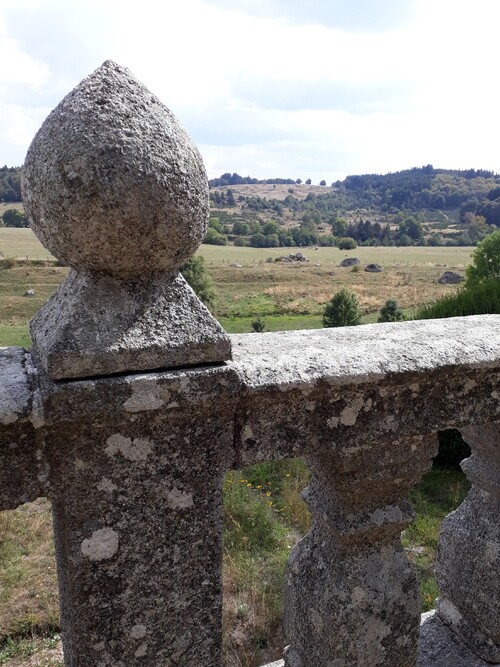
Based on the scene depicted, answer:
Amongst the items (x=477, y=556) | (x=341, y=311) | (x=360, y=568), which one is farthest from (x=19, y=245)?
(x=360, y=568)

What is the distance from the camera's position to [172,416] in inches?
70.3

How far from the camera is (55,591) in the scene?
5.12 m

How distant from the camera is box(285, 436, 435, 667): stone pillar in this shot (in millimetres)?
2229

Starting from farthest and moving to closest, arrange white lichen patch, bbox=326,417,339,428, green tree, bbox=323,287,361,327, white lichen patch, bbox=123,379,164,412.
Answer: green tree, bbox=323,287,361,327
white lichen patch, bbox=326,417,339,428
white lichen patch, bbox=123,379,164,412

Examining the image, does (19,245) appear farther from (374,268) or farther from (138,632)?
(138,632)

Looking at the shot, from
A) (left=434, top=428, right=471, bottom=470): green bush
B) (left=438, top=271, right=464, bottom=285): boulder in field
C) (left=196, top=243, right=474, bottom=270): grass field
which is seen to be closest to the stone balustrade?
(left=434, top=428, right=471, bottom=470): green bush

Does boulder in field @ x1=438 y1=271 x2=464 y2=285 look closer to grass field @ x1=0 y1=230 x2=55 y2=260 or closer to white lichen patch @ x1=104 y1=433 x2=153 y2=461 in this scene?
grass field @ x1=0 y1=230 x2=55 y2=260

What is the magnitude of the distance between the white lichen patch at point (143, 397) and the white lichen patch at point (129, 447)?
13 centimetres

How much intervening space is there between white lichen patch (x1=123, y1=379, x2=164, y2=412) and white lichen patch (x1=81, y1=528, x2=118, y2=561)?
0.44 m

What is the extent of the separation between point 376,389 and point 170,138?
1.15m

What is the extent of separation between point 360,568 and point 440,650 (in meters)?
1.10

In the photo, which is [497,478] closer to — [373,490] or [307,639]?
[373,490]

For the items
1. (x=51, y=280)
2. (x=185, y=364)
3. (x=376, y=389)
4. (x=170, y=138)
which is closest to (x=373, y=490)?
(x=376, y=389)

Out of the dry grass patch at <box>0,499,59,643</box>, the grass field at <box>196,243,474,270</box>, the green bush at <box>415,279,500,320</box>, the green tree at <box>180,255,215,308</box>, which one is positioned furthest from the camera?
the grass field at <box>196,243,474,270</box>
